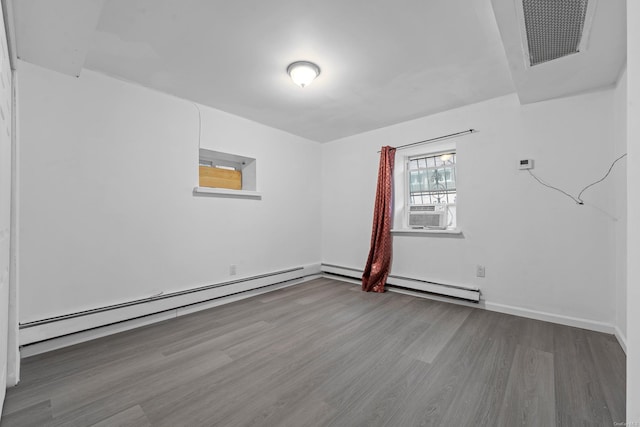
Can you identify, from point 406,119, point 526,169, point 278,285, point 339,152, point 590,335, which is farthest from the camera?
point 339,152

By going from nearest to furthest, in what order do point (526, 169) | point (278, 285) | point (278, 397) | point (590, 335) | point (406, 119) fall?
point (278, 397)
point (590, 335)
point (526, 169)
point (406, 119)
point (278, 285)

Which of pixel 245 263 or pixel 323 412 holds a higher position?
pixel 245 263

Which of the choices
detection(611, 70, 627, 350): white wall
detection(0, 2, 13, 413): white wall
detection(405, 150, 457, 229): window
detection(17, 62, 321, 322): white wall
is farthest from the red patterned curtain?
detection(0, 2, 13, 413): white wall

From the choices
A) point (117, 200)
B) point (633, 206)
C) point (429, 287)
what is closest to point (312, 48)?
point (633, 206)

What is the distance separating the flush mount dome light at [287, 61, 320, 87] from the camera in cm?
224

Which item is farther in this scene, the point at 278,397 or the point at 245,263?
the point at 245,263

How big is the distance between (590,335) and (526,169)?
159 cm

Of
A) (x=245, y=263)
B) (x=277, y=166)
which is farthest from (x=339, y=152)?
(x=245, y=263)

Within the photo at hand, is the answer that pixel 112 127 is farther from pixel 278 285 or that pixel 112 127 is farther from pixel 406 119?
pixel 406 119

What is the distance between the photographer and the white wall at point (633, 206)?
61cm

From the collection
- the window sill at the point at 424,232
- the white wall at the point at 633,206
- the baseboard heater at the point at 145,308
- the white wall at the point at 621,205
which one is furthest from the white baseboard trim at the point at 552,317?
the baseboard heater at the point at 145,308

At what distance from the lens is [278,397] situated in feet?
5.03

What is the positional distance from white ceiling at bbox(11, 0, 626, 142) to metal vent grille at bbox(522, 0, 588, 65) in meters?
0.08

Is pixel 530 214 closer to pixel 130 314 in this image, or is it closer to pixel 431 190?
pixel 431 190
